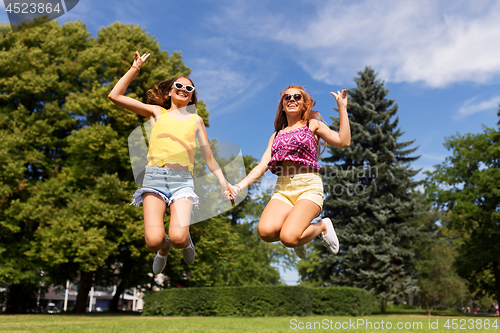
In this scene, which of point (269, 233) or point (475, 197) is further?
point (475, 197)

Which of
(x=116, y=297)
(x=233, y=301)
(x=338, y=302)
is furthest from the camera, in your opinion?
(x=116, y=297)

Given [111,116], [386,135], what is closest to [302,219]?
[111,116]

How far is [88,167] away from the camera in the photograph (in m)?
22.0

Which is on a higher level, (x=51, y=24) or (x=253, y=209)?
(x=51, y=24)

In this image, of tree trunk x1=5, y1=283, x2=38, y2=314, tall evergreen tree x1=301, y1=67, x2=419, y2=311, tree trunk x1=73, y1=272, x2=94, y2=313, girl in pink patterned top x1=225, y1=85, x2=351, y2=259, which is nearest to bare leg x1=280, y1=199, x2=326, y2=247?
girl in pink patterned top x1=225, y1=85, x2=351, y2=259

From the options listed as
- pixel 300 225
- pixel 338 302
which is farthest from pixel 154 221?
pixel 338 302

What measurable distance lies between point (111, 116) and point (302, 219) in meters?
19.0

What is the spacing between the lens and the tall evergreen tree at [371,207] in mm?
31203

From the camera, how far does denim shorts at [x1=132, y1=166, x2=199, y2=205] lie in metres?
5.18

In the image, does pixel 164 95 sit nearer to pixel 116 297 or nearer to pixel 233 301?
pixel 233 301

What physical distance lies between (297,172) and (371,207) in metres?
28.8

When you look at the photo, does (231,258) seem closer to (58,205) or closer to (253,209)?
(253,209)

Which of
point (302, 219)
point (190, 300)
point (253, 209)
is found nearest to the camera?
point (302, 219)

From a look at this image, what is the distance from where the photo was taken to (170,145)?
5.35 meters
